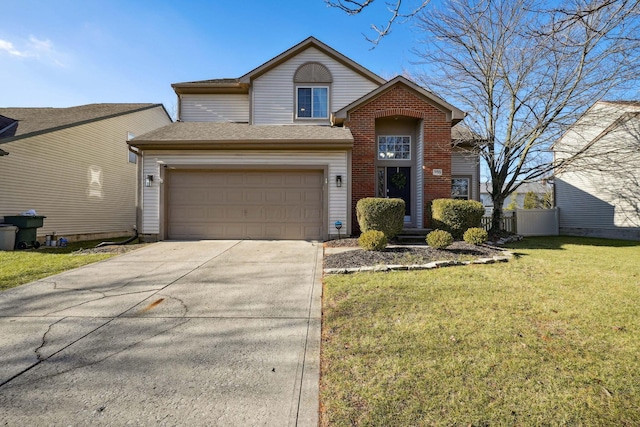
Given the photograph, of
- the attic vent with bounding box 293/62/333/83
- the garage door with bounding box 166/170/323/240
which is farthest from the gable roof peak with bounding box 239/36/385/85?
the garage door with bounding box 166/170/323/240

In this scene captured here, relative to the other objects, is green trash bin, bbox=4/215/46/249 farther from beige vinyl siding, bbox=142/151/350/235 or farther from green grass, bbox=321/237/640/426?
green grass, bbox=321/237/640/426

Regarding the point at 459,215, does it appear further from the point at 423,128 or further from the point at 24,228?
the point at 24,228

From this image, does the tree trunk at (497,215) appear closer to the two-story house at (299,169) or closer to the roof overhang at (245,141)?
the two-story house at (299,169)

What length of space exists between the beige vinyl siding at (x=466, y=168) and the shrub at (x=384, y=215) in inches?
238

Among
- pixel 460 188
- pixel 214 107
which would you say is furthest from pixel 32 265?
pixel 460 188

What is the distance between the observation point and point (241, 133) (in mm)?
10211

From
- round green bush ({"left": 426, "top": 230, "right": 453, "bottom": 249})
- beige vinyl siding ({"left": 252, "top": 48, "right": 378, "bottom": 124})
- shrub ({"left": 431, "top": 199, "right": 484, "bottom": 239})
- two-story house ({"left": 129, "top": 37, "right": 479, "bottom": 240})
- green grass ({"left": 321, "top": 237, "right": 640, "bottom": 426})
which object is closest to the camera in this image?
green grass ({"left": 321, "top": 237, "right": 640, "bottom": 426})

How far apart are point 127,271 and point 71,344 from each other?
3.14 meters

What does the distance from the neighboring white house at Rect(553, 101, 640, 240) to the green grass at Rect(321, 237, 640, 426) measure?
8.78 metres

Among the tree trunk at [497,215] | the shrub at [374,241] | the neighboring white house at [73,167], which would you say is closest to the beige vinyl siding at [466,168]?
the tree trunk at [497,215]

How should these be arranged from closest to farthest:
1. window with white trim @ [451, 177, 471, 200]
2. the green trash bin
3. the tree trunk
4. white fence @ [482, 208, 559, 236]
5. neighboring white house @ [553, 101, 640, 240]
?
1. the green trash bin
2. neighboring white house @ [553, 101, 640, 240]
3. the tree trunk
4. window with white trim @ [451, 177, 471, 200]
5. white fence @ [482, 208, 559, 236]

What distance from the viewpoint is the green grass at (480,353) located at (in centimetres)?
213

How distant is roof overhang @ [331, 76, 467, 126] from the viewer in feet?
32.8

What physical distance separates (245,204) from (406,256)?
5448 mm
